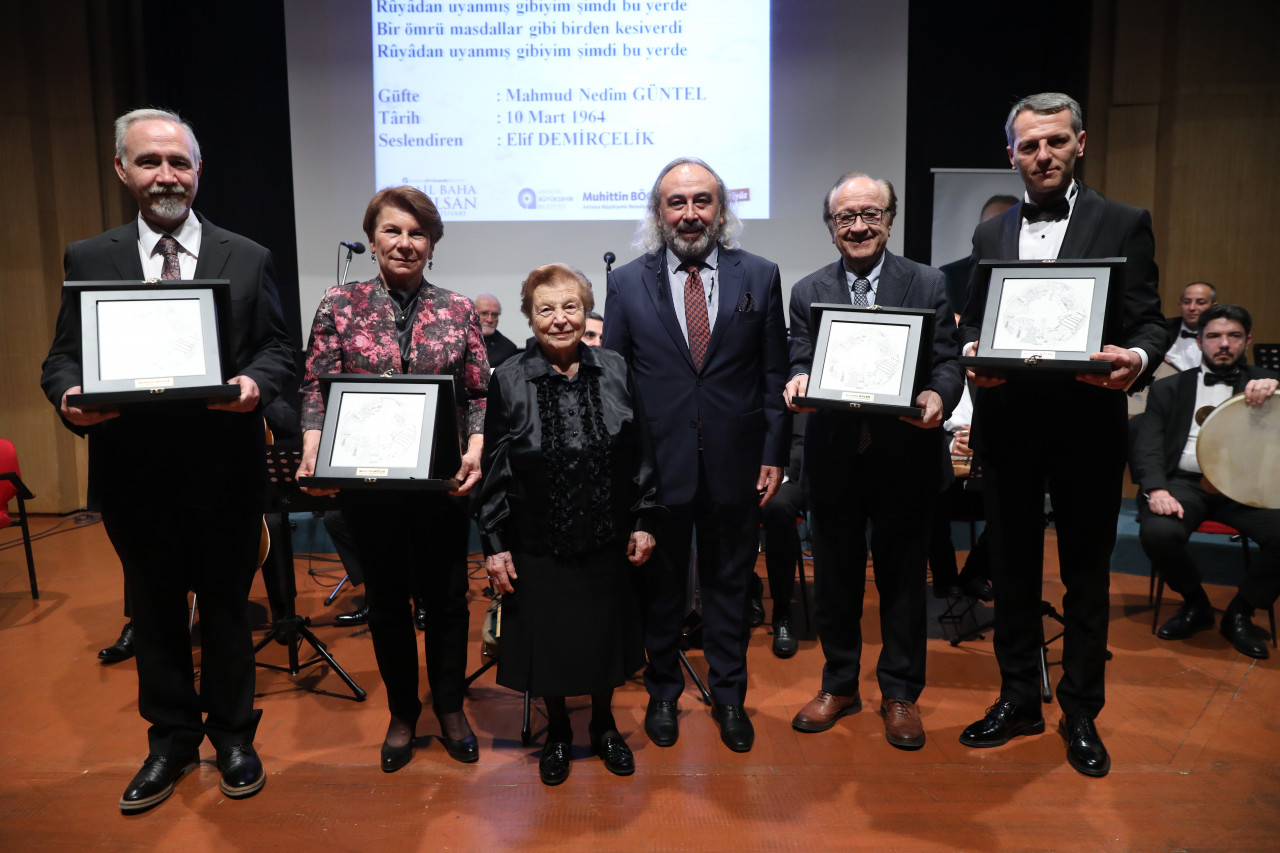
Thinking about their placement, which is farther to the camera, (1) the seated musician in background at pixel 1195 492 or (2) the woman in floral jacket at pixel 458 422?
(1) the seated musician in background at pixel 1195 492

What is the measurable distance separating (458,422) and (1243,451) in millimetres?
3683

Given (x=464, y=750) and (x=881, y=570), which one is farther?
(x=881, y=570)

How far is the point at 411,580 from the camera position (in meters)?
2.90

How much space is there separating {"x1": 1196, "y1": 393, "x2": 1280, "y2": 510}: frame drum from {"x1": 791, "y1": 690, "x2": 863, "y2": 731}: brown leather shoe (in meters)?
2.31

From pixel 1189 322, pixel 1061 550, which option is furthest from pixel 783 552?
pixel 1189 322

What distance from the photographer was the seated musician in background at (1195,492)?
4059mm

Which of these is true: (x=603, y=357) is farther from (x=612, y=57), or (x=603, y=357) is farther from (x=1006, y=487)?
(x=612, y=57)

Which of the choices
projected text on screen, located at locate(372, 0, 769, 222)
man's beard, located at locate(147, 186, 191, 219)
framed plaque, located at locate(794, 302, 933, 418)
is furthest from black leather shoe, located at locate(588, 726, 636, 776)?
projected text on screen, located at locate(372, 0, 769, 222)

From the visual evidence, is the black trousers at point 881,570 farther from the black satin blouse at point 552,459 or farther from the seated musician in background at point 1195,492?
the seated musician in background at point 1195,492

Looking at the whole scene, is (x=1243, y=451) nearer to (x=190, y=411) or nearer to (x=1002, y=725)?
(x=1002, y=725)

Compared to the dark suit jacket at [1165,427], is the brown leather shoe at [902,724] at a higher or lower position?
lower

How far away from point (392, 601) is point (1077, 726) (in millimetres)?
2285

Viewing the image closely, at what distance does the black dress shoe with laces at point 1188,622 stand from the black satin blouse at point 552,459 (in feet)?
9.72

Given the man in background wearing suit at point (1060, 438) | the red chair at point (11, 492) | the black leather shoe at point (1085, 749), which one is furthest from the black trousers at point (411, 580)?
the red chair at point (11, 492)
